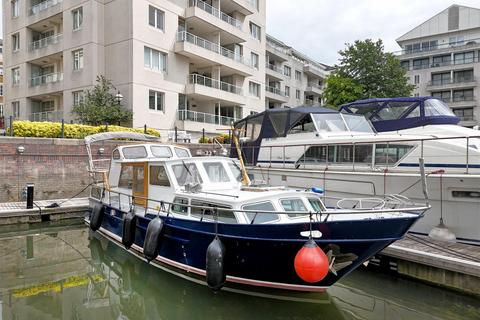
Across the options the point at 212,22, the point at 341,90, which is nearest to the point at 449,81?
the point at 341,90

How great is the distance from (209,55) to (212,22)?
93.8 inches

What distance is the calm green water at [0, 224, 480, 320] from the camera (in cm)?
665

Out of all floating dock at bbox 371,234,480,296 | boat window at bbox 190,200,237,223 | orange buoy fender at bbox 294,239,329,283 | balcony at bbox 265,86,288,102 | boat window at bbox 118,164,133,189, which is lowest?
floating dock at bbox 371,234,480,296

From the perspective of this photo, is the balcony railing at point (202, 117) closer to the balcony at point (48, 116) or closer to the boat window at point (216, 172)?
the balcony at point (48, 116)

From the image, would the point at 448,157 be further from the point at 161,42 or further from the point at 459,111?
the point at 459,111

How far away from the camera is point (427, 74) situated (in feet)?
→ 163

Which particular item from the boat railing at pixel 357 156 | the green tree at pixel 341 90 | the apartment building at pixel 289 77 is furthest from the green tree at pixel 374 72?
the boat railing at pixel 357 156

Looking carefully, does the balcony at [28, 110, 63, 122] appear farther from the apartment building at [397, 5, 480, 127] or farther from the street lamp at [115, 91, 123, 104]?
the apartment building at [397, 5, 480, 127]

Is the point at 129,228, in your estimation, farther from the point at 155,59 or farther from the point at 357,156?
the point at 155,59

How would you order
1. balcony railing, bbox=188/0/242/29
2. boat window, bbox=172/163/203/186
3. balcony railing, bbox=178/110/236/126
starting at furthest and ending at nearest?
balcony railing, bbox=188/0/242/29 < balcony railing, bbox=178/110/236/126 < boat window, bbox=172/163/203/186

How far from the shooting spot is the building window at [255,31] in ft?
107

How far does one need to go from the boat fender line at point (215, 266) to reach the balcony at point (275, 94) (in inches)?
1313

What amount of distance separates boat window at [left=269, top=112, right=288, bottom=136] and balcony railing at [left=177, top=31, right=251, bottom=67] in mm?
14158

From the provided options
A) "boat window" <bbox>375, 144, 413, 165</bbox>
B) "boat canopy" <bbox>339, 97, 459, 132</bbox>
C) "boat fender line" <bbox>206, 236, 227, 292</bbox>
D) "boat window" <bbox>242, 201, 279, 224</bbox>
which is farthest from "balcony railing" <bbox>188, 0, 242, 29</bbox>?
"boat fender line" <bbox>206, 236, 227, 292</bbox>
